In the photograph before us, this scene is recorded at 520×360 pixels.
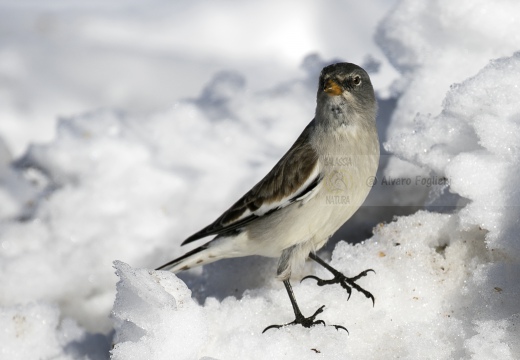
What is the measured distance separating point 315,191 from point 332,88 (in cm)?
46

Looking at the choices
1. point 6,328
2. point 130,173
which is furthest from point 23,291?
point 130,173

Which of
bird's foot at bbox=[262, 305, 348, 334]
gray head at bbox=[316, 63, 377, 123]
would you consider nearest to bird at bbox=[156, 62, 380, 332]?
gray head at bbox=[316, 63, 377, 123]

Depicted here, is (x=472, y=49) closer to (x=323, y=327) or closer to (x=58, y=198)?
(x=323, y=327)

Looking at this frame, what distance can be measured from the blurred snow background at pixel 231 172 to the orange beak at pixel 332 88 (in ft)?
1.35

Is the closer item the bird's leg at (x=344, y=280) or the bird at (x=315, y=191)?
the bird's leg at (x=344, y=280)

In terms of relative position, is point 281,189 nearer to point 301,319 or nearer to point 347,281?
point 347,281

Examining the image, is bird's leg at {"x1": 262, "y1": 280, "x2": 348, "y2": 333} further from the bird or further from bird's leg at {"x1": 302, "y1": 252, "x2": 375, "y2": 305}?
bird's leg at {"x1": 302, "y1": 252, "x2": 375, "y2": 305}

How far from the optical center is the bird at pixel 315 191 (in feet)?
10.3

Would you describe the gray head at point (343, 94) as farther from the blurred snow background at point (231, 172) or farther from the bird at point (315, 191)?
the blurred snow background at point (231, 172)

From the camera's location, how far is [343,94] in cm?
324

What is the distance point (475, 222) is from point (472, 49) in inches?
54.0

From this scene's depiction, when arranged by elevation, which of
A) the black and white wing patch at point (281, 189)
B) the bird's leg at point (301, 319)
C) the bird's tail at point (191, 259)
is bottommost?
the bird's tail at point (191, 259)

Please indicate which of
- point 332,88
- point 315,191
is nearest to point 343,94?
point 332,88

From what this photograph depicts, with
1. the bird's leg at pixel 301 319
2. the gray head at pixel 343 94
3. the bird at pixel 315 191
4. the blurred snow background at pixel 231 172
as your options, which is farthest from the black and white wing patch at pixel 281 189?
the bird's leg at pixel 301 319
